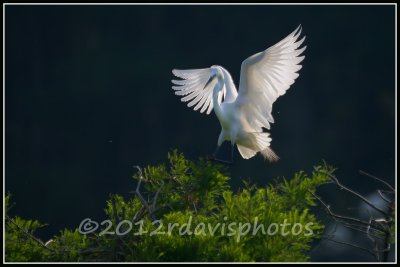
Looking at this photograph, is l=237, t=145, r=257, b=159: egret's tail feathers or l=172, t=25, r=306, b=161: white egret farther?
l=237, t=145, r=257, b=159: egret's tail feathers

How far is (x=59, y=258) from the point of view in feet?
10.9

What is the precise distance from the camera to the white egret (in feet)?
13.2

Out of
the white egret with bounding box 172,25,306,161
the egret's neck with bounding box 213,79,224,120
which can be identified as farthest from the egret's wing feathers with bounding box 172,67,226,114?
the egret's neck with bounding box 213,79,224,120

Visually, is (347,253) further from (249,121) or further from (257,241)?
(257,241)

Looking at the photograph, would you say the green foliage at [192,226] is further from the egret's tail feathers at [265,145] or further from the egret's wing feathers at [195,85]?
the egret's wing feathers at [195,85]

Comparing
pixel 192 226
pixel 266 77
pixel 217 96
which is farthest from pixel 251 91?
pixel 192 226

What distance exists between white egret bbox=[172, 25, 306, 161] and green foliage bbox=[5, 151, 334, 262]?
75cm

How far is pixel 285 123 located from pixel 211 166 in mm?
8780

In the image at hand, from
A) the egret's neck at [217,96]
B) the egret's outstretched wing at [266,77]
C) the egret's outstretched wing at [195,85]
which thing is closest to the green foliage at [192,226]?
the egret's outstretched wing at [266,77]

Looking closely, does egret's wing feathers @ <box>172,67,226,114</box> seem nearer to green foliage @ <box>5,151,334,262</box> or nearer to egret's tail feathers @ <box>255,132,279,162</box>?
egret's tail feathers @ <box>255,132,279,162</box>

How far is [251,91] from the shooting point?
13.7 feet

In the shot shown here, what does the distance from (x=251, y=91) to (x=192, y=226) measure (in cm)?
110

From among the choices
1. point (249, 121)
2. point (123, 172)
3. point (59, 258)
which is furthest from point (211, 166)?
point (123, 172)

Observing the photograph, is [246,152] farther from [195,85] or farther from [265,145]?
[195,85]
